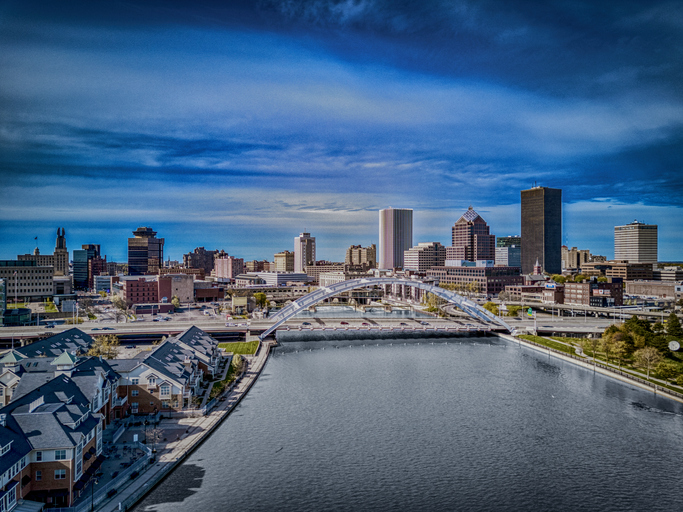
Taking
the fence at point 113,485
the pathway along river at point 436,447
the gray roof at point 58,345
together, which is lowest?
the pathway along river at point 436,447

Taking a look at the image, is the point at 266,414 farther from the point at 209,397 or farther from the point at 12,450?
the point at 12,450

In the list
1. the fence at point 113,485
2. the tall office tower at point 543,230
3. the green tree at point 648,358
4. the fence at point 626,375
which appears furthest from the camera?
the tall office tower at point 543,230

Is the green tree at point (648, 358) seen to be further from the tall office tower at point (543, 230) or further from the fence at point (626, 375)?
the tall office tower at point (543, 230)

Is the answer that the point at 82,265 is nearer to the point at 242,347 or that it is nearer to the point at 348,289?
the point at 348,289

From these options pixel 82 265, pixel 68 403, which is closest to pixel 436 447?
pixel 68 403

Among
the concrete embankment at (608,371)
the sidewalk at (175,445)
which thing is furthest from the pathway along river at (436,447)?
the concrete embankment at (608,371)
